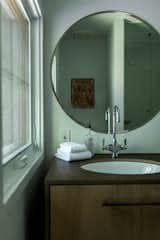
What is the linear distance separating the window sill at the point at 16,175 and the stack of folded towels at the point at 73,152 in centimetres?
18

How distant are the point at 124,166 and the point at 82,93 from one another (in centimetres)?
55

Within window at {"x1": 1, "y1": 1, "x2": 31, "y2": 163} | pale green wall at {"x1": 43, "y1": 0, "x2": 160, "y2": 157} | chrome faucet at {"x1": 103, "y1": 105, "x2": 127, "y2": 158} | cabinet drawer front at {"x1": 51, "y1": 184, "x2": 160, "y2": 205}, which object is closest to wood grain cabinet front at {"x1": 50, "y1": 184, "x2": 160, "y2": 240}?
cabinet drawer front at {"x1": 51, "y1": 184, "x2": 160, "y2": 205}

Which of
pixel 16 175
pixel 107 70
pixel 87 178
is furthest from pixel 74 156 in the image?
pixel 107 70

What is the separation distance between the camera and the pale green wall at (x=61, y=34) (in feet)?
6.47

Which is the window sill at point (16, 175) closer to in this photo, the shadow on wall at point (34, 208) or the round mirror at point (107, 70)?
the shadow on wall at point (34, 208)

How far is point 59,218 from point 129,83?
1063mm

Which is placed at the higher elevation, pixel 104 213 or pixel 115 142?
pixel 115 142

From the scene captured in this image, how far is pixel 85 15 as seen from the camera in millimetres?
1969

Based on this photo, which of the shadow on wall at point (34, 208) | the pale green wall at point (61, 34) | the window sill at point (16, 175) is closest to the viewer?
the window sill at point (16, 175)

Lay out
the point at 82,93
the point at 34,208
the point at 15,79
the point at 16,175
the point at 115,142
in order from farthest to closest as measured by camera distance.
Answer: the point at 82,93 → the point at 115,142 → the point at 34,208 → the point at 15,79 → the point at 16,175

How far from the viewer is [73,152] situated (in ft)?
5.65

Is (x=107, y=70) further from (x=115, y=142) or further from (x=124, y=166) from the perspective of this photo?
(x=124, y=166)

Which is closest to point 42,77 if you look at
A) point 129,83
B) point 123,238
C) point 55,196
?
point 129,83

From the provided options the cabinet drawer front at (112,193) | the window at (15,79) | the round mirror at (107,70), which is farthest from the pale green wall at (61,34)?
the cabinet drawer front at (112,193)
